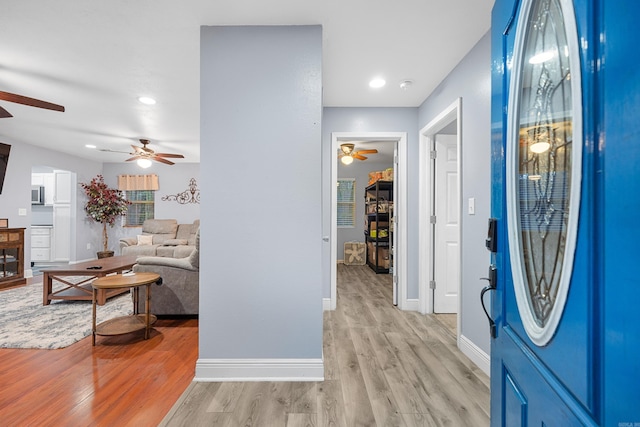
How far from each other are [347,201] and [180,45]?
18.6ft

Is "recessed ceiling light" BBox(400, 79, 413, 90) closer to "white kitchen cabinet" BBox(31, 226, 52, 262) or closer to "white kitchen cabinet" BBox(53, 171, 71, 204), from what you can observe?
Result: "white kitchen cabinet" BBox(53, 171, 71, 204)

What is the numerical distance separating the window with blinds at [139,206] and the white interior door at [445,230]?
24.1 feet

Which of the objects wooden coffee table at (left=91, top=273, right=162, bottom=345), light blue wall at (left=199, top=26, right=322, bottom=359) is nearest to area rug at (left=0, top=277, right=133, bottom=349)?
wooden coffee table at (left=91, top=273, right=162, bottom=345)

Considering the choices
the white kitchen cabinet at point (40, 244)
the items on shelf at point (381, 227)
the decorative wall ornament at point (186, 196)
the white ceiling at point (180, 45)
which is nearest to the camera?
the white ceiling at point (180, 45)

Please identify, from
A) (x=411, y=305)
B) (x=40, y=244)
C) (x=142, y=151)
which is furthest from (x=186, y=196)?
(x=411, y=305)

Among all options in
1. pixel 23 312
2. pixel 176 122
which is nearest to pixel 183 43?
pixel 176 122

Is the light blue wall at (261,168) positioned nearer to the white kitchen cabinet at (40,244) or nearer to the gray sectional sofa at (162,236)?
the gray sectional sofa at (162,236)

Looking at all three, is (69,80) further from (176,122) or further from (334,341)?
(334,341)

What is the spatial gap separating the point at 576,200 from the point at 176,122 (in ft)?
16.6

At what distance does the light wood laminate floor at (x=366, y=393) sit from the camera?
1.69 meters

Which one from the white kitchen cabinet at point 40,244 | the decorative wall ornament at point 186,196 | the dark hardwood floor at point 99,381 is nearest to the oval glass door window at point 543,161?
the dark hardwood floor at point 99,381

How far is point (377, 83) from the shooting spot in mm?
2994

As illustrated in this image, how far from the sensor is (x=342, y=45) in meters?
2.36

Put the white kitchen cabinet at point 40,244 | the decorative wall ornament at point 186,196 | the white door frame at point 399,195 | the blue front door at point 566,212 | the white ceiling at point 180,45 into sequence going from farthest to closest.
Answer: the decorative wall ornament at point 186,196, the white kitchen cabinet at point 40,244, the white door frame at point 399,195, the white ceiling at point 180,45, the blue front door at point 566,212
